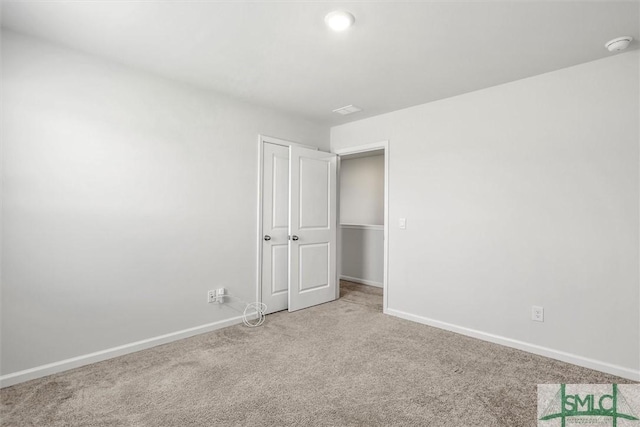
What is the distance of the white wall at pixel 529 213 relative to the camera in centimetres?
237

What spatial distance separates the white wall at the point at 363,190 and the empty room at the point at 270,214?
6.02 ft

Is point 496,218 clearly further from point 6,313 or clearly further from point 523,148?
point 6,313

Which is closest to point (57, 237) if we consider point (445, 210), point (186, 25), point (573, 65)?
point (186, 25)

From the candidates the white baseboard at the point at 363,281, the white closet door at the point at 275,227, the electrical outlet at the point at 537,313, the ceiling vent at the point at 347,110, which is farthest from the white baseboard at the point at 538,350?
the ceiling vent at the point at 347,110

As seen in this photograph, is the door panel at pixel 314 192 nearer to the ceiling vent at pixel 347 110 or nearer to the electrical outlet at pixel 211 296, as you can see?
the ceiling vent at pixel 347 110

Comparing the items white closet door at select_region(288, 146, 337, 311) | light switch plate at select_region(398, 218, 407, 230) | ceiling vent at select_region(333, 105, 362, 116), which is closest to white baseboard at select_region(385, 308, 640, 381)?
light switch plate at select_region(398, 218, 407, 230)

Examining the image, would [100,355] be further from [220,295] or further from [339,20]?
[339,20]

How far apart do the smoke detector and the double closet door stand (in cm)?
276

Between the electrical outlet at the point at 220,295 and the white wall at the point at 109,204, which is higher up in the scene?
the white wall at the point at 109,204

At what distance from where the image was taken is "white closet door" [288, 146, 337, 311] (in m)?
3.79

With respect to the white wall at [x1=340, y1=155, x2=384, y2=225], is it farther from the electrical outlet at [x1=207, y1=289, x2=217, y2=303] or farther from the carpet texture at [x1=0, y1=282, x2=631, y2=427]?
the electrical outlet at [x1=207, y1=289, x2=217, y2=303]

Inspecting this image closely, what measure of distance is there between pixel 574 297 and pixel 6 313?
4097 mm

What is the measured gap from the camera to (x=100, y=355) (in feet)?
8.21

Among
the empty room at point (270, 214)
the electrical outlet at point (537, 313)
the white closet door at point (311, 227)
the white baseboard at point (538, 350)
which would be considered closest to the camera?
the empty room at point (270, 214)
